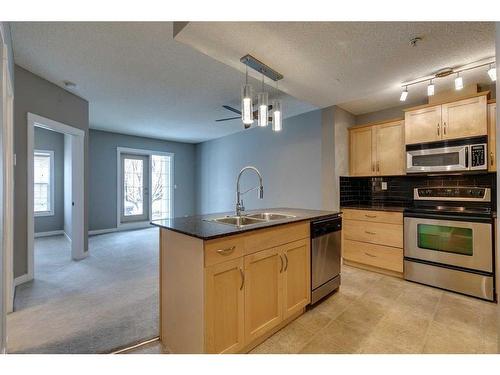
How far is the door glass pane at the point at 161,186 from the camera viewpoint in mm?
6922

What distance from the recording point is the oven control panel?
2877mm

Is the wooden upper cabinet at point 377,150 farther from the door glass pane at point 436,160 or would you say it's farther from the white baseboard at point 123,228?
the white baseboard at point 123,228

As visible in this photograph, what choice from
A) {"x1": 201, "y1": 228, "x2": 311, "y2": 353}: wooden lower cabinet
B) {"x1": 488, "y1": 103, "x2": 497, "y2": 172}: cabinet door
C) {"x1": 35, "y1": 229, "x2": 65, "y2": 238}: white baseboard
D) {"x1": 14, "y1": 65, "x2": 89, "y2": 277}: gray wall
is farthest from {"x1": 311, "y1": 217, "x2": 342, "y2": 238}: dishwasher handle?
{"x1": 35, "y1": 229, "x2": 65, "y2": 238}: white baseboard

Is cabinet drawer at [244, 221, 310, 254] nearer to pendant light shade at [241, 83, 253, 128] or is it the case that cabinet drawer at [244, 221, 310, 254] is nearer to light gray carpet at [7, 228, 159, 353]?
pendant light shade at [241, 83, 253, 128]

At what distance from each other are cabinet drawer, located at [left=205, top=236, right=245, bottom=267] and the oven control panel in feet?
9.80

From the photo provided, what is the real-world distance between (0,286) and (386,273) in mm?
3830

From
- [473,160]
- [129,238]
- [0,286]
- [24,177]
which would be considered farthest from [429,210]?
[129,238]

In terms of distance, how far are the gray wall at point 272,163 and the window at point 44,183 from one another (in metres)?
3.79

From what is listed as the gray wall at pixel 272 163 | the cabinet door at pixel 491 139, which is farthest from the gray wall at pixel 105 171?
the cabinet door at pixel 491 139

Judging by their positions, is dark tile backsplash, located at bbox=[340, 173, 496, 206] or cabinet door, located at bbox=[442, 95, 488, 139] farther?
dark tile backsplash, located at bbox=[340, 173, 496, 206]

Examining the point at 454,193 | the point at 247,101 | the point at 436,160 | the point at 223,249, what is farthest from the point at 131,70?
the point at 454,193

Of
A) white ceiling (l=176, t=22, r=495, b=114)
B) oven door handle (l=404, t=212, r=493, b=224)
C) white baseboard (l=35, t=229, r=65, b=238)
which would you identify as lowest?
white baseboard (l=35, t=229, r=65, b=238)

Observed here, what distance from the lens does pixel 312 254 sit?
2266 mm

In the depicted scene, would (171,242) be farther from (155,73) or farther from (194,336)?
(155,73)
